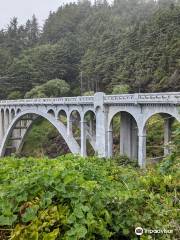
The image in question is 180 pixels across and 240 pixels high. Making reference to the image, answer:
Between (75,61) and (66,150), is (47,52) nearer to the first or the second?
(75,61)

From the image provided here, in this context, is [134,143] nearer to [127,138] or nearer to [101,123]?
[127,138]

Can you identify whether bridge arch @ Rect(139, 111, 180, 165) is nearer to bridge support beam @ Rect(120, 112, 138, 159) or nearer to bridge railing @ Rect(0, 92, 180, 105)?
bridge railing @ Rect(0, 92, 180, 105)

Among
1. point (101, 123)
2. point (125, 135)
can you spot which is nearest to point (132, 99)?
point (125, 135)

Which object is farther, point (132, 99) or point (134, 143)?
point (134, 143)

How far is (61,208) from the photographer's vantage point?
3848 millimetres

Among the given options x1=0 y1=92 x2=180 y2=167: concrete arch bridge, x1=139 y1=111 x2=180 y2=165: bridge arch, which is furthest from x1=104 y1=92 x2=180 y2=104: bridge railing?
x1=139 y1=111 x2=180 y2=165: bridge arch

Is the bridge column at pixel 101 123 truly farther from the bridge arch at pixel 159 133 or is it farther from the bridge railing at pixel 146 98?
the bridge arch at pixel 159 133

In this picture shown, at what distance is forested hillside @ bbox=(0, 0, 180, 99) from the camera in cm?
4809

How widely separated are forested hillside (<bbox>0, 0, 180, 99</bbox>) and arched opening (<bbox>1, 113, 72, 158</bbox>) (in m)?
7.37

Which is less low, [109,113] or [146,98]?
[146,98]

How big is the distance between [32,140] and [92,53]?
22956 millimetres

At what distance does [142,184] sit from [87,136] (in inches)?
1096

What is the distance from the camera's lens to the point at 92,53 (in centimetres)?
6806

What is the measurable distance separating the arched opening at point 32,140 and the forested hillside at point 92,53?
7.37 meters
